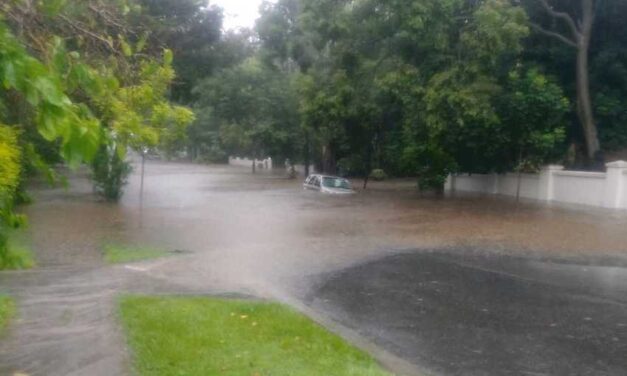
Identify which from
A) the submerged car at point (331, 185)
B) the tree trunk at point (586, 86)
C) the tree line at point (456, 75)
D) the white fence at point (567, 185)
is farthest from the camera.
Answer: the submerged car at point (331, 185)

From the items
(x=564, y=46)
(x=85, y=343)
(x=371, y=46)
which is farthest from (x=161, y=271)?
(x=564, y=46)

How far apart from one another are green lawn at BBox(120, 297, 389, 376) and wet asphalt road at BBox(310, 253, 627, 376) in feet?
2.95

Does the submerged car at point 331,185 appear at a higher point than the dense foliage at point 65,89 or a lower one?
lower

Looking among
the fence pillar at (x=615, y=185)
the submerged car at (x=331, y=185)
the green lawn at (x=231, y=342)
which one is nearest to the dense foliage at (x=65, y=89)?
the green lawn at (x=231, y=342)

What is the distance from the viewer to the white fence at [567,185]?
26484mm

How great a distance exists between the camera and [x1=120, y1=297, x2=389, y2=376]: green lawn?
23.6ft

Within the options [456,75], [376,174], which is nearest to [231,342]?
[456,75]

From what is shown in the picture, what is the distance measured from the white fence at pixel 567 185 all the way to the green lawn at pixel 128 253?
15.7m

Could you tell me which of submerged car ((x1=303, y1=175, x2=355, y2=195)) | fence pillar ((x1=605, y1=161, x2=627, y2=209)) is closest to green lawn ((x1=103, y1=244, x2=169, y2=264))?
fence pillar ((x1=605, y1=161, x2=627, y2=209))

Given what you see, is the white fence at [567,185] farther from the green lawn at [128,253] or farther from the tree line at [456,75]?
the green lawn at [128,253]

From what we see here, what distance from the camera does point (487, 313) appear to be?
1082 centimetres

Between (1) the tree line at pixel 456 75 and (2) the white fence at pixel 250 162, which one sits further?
(2) the white fence at pixel 250 162

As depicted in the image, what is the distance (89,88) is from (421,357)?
4.79 m

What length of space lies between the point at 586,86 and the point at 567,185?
383 centimetres
